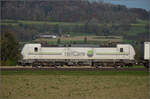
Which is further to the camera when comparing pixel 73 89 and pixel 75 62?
pixel 75 62

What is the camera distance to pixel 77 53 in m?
42.9

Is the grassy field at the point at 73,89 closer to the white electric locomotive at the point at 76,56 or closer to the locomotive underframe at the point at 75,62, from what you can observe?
the locomotive underframe at the point at 75,62

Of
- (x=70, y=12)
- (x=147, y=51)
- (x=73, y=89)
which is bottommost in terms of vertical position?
(x=73, y=89)

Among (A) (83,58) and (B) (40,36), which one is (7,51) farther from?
(A) (83,58)

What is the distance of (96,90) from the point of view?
21.6 metres

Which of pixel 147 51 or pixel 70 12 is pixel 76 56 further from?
pixel 70 12

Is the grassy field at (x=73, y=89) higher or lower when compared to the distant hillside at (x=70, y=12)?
lower

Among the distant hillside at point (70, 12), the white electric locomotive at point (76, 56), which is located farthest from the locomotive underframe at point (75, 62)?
the distant hillside at point (70, 12)

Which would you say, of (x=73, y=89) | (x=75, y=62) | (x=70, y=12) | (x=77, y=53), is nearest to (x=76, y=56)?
(x=77, y=53)

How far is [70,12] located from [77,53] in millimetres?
84210

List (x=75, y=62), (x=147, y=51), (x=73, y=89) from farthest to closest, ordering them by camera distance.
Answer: (x=75, y=62) < (x=147, y=51) < (x=73, y=89)

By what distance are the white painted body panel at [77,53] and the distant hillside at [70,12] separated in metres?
72.5

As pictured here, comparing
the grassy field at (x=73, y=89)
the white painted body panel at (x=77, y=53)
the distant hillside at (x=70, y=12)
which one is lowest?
the grassy field at (x=73, y=89)

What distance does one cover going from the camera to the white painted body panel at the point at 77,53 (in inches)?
1671
